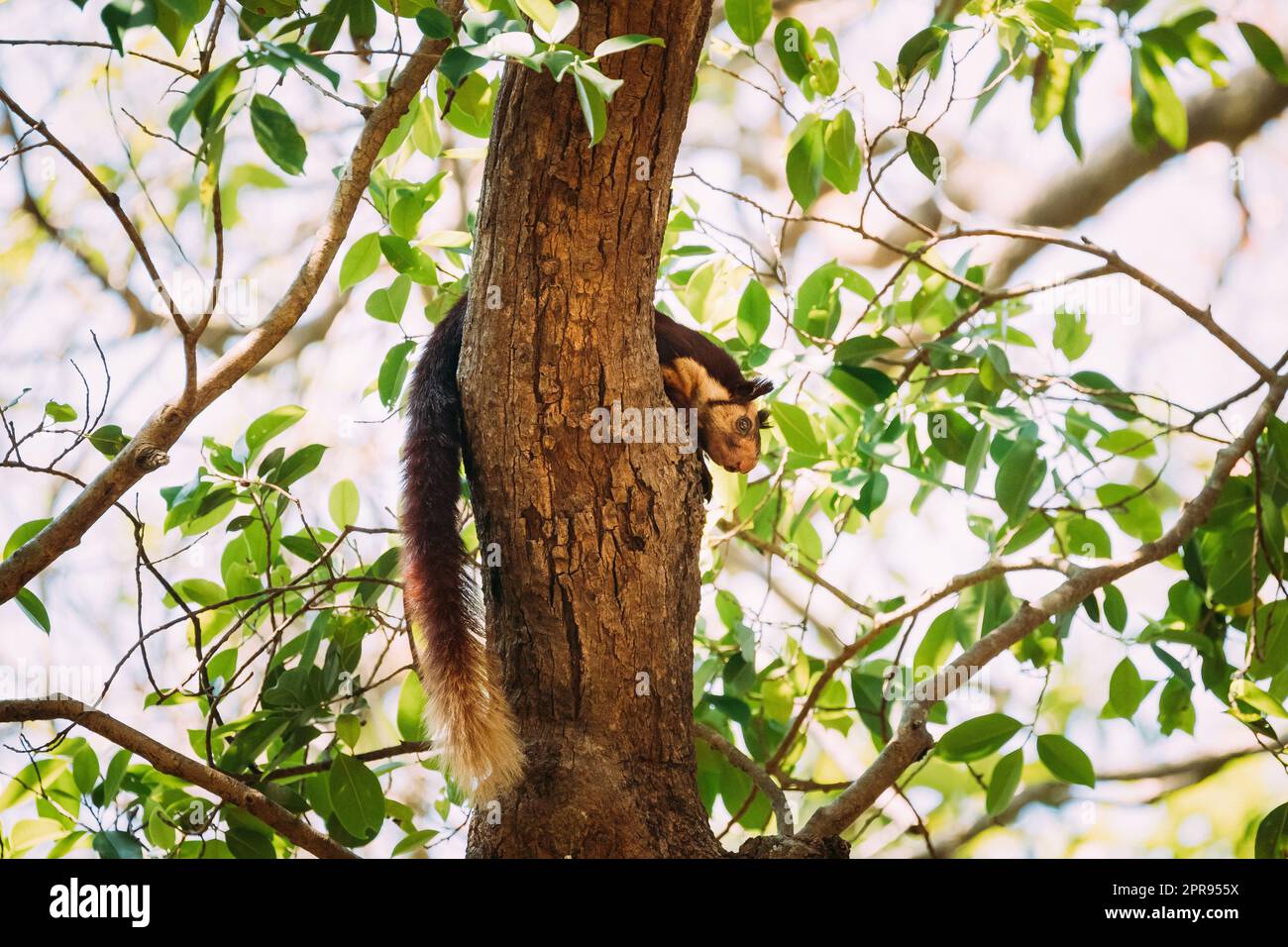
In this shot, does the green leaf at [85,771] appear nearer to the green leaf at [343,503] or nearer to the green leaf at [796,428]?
→ the green leaf at [343,503]

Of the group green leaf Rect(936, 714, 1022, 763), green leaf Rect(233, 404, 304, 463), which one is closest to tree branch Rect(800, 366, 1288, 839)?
green leaf Rect(936, 714, 1022, 763)

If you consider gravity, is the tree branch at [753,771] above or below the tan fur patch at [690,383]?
below

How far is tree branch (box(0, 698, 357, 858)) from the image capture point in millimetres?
2154

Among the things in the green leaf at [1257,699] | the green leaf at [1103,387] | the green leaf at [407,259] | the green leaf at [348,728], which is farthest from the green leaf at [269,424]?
the green leaf at [1257,699]

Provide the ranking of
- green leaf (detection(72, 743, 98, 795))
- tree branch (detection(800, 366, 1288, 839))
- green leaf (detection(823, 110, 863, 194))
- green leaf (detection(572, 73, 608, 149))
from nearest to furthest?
1. green leaf (detection(572, 73, 608, 149))
2. tree branch (detection(800, 366, 1288, 839))
3. green leaf (detection(72, 743, 98, 795))
4. green leaf (detection(823, 110, 863, 194))

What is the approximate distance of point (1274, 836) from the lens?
2.59 metres

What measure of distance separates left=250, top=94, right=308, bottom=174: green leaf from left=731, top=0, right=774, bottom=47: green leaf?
1.35m

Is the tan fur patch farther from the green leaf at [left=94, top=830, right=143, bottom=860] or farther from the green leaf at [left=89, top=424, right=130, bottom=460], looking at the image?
the green leaf at [left=94, top=830, right=143, bottom=860]

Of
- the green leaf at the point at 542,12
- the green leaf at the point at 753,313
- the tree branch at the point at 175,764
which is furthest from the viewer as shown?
the green leaf at the point at 753,313

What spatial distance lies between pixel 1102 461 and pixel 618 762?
60.5 inches

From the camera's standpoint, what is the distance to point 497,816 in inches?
86.6

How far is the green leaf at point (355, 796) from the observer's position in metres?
2.60

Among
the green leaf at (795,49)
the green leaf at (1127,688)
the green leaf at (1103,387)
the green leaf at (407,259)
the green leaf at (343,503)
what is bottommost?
the green leaf at (1127,688)

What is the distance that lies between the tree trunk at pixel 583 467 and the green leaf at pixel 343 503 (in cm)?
88
